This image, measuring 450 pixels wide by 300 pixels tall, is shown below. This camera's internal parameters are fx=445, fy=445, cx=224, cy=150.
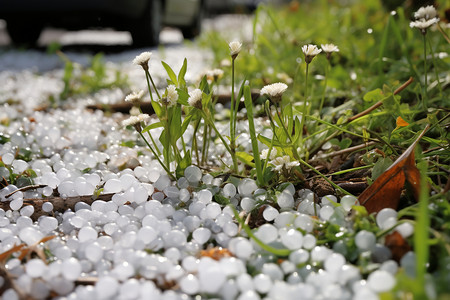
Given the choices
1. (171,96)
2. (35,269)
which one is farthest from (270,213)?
(35,269)

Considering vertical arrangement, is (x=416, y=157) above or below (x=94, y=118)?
above

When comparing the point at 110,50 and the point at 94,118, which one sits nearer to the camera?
the point at 94,118

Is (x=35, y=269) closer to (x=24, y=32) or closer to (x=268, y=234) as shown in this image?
(x=268, y=234)

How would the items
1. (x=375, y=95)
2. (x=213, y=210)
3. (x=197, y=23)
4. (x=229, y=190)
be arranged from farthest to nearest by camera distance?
1. (x=197, y=23)
2. (x=375, y=95)
3. (x=229, y=190)
4. (x=213, y=210)

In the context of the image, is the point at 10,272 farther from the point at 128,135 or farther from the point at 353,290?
the point at 128,135

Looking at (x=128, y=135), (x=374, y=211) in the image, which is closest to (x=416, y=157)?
(x=374, y=211)

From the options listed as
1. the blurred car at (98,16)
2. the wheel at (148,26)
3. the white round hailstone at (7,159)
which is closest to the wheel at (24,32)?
the blurred car at (98,16)
